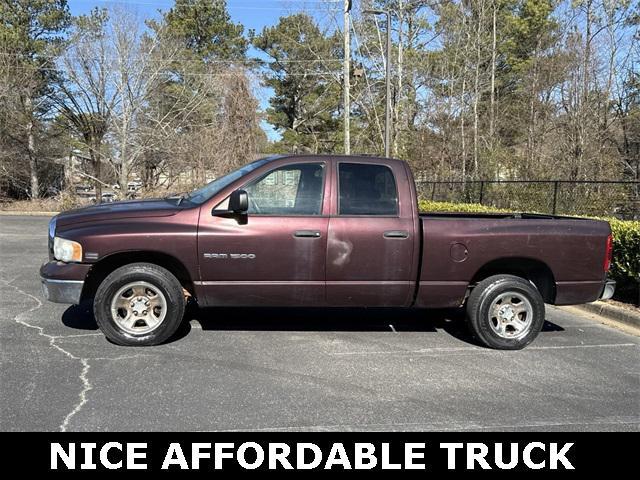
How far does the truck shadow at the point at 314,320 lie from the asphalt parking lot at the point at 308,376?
2 centimetres

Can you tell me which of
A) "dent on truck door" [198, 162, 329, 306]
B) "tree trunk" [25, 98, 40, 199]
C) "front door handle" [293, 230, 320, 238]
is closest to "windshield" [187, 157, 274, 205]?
"dent on truck door" [198, 162, 329, 306]

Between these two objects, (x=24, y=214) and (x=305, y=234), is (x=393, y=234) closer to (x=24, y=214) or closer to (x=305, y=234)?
(x=305, y=234)

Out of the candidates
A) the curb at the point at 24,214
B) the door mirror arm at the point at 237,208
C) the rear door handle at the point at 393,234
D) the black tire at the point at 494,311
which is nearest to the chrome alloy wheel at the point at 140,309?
the door mirror arm at the point at 237,208

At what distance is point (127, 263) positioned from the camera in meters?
5.11

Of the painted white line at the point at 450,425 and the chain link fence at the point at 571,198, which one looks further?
the chain link fence at the point at 571,198

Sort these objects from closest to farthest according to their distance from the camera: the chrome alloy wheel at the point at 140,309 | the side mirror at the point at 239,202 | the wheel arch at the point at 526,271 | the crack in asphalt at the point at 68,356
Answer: the crack in asphalt at the point at 68,356
the side mirror at the point at 239,202
the chrome alloy wheel at the point at 140,309
the wheel arch at the point at 526,271

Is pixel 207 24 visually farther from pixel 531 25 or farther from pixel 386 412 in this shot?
pixel 386 412

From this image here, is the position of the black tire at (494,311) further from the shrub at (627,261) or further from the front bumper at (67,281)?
the front bumper at (67,281)

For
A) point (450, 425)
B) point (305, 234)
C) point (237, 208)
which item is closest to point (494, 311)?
point (450, 425)

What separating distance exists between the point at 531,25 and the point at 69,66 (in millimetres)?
24352

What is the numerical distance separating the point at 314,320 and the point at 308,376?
69.5 inches

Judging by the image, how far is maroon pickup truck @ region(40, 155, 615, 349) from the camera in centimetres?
495

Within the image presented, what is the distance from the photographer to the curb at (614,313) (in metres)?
6.37

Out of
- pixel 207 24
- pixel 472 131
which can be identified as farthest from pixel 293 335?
pixel 207 24
